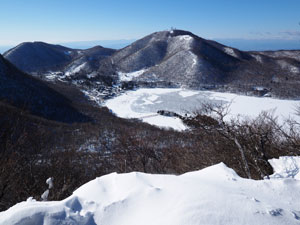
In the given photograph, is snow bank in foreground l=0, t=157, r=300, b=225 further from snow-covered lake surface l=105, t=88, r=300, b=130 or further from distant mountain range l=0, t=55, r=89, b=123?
distant mountain range l=0, t=55, r=89, b=123

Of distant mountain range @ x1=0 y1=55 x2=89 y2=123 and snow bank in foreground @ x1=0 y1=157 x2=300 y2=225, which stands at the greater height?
snow bank in foreground @ x1=0 y1=157 x2=300 y2=225

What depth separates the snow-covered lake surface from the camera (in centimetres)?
4069

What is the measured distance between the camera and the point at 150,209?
295 centimetres

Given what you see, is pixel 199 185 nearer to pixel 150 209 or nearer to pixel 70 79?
pixel 150 209

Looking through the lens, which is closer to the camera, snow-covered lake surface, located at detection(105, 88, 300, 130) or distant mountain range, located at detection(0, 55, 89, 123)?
distant mountain range, located at detection(0, 55, 89, 123)

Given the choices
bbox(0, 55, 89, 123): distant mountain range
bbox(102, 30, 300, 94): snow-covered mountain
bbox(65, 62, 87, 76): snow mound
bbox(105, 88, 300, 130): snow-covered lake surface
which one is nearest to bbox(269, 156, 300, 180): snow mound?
bbox(105, 88, 300, 130): snow-covered lake surface

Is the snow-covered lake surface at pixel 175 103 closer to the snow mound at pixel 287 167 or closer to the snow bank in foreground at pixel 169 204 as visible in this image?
the snow mound at pixel 287 167

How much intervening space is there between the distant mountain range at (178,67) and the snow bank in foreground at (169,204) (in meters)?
65.7

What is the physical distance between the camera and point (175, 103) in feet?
175

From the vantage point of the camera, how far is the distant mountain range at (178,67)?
248 ft

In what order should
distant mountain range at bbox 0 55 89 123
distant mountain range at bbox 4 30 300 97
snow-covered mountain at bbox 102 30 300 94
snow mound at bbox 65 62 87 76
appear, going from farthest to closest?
snow mound at bbox 65 62 87 76 → snow-covered mountain at bbox 102 30 300 94 → distant mountain range at bbox 4 30 300 97 → distant mountain range at bbox 0 55 89 123

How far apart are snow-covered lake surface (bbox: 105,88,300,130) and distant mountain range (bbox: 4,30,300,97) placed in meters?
8.93

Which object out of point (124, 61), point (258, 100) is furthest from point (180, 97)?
point (124, 61)

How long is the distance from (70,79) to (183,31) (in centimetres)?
9527
